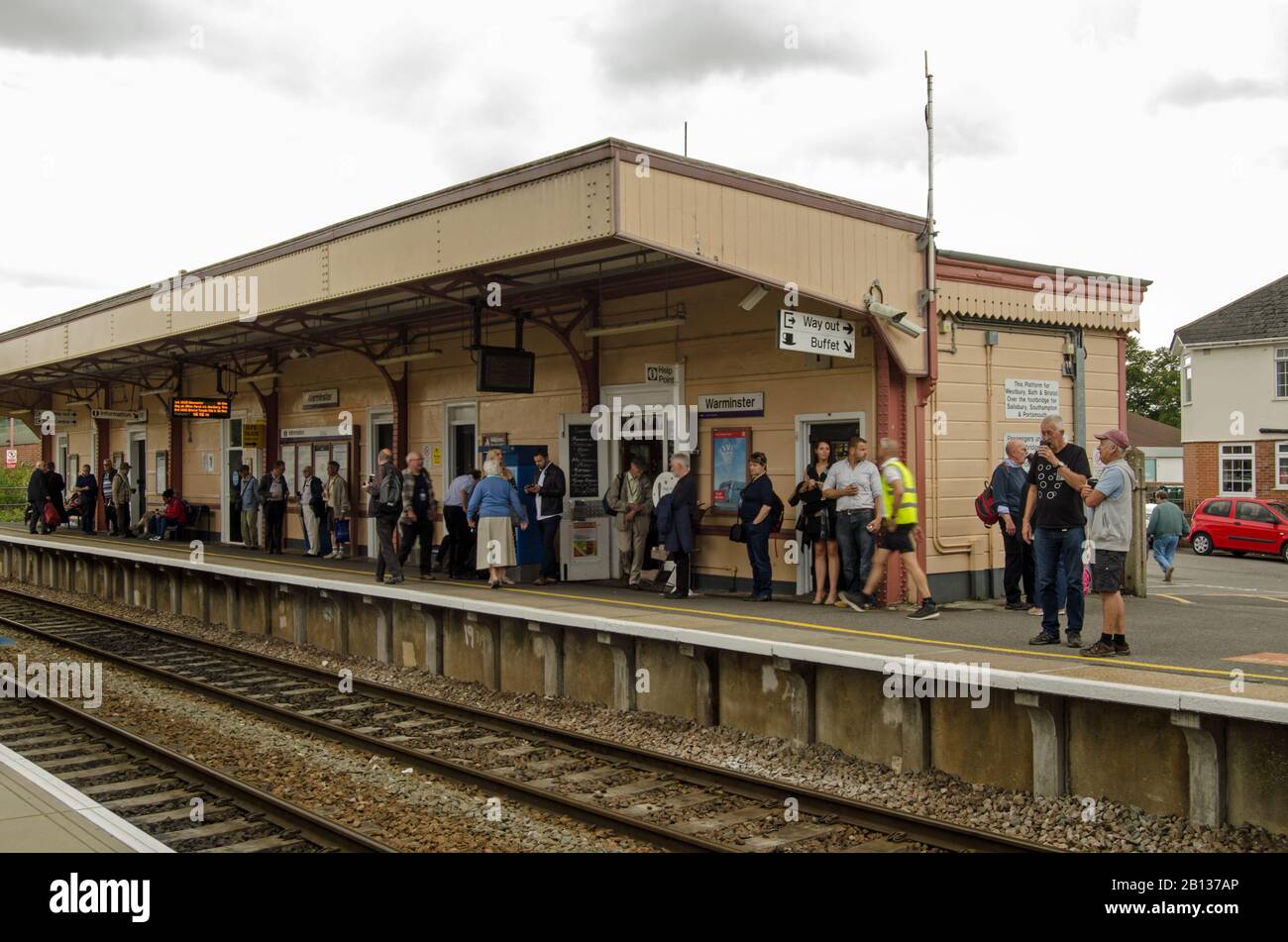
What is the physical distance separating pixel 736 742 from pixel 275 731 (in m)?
4.13

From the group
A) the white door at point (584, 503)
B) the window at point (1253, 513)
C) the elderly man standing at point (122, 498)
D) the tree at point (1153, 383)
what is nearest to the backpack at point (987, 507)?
the white door at point (584, 503)

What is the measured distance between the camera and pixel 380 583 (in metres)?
13.9

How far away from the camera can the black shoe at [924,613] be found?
1108 cm

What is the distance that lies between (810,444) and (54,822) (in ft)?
29.4

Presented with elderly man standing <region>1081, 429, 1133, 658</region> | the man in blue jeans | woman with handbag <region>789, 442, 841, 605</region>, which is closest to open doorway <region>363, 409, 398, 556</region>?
woman with handbag <region>789, 442, 841, 605</region>

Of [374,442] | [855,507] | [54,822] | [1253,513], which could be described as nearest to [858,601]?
[855,507]

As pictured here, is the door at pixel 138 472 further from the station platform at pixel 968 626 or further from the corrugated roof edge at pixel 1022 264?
the corrugated roof edge at pixel 1022 264

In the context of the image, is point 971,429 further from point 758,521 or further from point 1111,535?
point 1111,535

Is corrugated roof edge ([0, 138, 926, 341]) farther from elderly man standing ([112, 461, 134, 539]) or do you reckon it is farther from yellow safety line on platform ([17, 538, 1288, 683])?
elderly man standing ([112, 461, 134, 539])

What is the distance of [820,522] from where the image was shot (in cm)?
1220

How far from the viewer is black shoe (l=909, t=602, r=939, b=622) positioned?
36.3ft

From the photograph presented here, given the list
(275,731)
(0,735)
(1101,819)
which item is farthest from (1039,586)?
(0,735)
